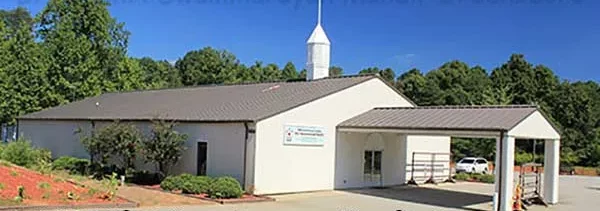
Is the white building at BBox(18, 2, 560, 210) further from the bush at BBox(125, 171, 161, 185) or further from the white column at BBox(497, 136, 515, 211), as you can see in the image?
the bush at BBox(125, 171, 161, 185)

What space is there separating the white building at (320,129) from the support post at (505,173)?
0.09ft

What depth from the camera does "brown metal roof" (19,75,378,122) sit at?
2217 centimetres

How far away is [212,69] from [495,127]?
164ft

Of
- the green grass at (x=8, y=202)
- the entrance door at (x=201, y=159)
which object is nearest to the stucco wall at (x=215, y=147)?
the entrance door at (x=201, y=159)

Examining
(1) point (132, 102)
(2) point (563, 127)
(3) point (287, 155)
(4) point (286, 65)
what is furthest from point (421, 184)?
(4) point (286, 65)

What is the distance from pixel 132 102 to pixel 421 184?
1418cm

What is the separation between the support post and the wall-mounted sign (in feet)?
21.6

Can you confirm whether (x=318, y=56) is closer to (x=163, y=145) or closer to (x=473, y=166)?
(x=163, y=145)

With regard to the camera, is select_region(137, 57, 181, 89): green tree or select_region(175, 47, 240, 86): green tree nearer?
select_region(175, 47, 240, 86): green tree

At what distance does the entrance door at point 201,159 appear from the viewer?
2217 cm

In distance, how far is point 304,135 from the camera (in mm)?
21750

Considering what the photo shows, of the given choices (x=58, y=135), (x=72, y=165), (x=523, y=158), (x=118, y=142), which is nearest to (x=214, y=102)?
(x=118, y=142)

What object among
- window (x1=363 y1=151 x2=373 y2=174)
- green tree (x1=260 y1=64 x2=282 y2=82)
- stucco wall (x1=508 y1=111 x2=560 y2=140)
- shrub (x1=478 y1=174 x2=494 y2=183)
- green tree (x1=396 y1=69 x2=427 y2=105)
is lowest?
shrub (x1=478 y1=174 x2=494 y2=183)

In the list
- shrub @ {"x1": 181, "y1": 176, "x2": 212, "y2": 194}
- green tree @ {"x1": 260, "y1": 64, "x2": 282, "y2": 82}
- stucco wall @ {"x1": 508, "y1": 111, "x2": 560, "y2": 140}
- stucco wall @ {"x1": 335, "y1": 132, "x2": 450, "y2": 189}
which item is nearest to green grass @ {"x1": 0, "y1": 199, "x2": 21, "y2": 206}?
shrub @ {"x1": 181, "y1": 176, "x2": 212, "y2": 194}
